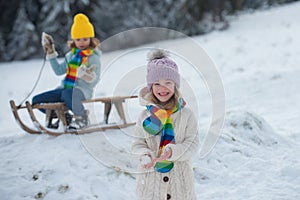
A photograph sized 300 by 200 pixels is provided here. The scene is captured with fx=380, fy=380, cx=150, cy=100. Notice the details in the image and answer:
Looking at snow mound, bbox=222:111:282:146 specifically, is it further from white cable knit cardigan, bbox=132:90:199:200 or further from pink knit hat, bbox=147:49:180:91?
pink knit hat, bbox=147:49:180:91

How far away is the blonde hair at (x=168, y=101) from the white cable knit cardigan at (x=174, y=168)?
0.05 m

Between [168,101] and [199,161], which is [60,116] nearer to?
[199,161]

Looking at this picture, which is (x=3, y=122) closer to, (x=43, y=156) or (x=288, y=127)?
(x=43, y=156)

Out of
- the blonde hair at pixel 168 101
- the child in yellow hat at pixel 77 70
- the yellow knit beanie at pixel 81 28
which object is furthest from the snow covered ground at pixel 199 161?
the yellow knit beanie at pixel 81 28

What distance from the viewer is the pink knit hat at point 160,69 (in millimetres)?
2322

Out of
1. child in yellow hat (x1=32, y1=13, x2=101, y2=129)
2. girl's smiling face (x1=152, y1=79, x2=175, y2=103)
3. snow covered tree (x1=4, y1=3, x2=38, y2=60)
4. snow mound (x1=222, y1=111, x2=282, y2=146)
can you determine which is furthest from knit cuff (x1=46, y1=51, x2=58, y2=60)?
snow covered tree (x1=4, y1=3, x2=38, y2=60)

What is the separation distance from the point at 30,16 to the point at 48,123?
1004 centimetres

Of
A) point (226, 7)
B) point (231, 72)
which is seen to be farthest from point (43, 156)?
point (226, 7)

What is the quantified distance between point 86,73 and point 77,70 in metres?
0.12

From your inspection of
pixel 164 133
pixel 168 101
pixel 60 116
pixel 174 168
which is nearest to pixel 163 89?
pixel 168 101

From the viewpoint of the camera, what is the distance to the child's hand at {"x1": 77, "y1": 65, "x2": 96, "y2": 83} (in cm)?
409

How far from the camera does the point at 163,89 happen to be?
2.36 m

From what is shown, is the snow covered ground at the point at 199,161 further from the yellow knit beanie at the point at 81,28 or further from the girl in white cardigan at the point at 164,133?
the yellow knit beanie at the point at 81,28

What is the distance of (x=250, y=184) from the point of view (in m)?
3.43
